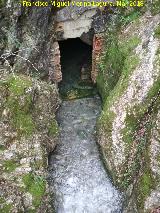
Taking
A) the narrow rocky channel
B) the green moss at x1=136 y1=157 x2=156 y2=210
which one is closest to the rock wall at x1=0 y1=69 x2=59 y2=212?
the narrow rocky channel

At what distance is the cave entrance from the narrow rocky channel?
846mm

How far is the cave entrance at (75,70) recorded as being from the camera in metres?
12.5

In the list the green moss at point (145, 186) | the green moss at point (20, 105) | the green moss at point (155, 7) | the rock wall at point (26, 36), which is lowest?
the green moss at point (145, 186)

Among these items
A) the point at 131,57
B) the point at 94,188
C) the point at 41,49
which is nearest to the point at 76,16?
the point at 41,49

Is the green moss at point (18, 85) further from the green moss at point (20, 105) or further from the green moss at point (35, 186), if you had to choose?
the green moss at point (35, 186)

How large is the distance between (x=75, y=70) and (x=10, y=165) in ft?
16.7

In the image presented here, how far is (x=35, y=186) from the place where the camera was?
899cm

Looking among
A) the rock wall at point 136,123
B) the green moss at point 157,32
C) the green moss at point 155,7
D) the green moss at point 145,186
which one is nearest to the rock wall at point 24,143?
the rock wall at point 136,123

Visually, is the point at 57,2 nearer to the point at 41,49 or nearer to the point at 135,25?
the point at 41,49

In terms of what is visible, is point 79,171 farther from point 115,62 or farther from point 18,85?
point 115,62

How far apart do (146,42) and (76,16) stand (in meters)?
2.30

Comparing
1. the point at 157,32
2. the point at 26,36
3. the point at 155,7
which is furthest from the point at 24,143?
the point at 155,7

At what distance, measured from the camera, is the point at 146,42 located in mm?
10031

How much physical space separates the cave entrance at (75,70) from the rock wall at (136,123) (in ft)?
7.21
